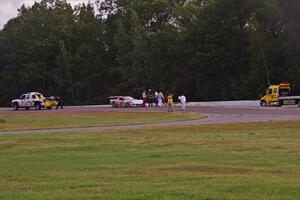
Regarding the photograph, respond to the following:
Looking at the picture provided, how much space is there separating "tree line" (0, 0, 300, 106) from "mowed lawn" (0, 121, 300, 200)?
6526 cm

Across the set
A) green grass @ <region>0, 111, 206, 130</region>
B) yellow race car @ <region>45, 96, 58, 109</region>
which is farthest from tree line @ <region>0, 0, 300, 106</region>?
green grass @ <region>0, 111, 206, 130</region>

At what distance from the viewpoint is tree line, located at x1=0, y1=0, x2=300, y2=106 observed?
87375mm

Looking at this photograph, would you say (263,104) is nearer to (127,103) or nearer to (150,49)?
(127,103)

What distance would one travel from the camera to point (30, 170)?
46.2 feet

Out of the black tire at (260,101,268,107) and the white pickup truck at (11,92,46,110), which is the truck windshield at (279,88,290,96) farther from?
the white pickup truck at (11,92,46,110)

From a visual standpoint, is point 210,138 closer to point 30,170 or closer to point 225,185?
point 30,170

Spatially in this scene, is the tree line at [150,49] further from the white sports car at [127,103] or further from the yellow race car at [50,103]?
the yellow race car at [50,103]

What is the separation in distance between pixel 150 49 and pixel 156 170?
283 ft

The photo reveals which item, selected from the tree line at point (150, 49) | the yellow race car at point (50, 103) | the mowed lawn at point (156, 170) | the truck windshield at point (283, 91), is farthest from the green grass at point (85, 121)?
the tree line at point (150, 49)

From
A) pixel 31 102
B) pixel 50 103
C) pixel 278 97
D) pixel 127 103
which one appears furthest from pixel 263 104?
pixel 31 102

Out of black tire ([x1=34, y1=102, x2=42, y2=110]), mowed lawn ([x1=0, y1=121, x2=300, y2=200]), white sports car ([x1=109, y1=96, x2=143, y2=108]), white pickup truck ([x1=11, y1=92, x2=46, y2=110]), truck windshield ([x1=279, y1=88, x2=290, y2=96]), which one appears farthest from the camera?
white sports car ([x1=109, y1=96, x2=143, y2=108])

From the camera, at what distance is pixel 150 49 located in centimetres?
9925

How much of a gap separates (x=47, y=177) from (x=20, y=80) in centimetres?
10296

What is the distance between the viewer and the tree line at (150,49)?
8738 centimetres
